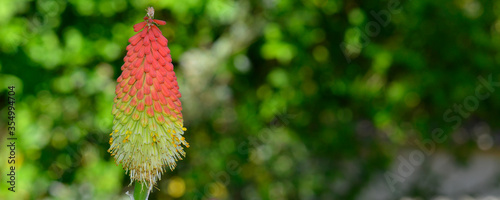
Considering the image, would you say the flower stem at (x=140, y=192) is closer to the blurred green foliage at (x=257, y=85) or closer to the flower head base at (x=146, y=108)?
the flower head base at (x=146, y=108)

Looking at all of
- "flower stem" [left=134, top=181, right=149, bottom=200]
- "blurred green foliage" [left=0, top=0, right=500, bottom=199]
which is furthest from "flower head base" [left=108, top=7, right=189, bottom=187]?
"blurred green foliage" [left=0, top=0, right=500, bottom=199]

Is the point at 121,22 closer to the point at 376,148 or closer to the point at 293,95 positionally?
the point at 293,95

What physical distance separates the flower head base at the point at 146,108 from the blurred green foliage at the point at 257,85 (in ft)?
7.05

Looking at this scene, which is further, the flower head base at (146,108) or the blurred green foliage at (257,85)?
the blurred green foliage at (257,85)

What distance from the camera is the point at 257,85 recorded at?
13.0 ft

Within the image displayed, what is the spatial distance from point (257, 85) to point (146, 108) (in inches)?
121

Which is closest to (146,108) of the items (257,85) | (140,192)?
(140,192)

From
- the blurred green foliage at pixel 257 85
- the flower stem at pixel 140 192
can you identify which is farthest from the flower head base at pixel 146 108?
the blurred green foliage at pixel 257 85

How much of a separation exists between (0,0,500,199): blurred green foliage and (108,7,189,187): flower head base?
2149mm

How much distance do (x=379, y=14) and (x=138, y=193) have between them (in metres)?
3.22

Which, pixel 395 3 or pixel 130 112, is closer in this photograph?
pixel 130 112

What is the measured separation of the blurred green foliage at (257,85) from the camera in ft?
10.3

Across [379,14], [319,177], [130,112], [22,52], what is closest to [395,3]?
[379,14]

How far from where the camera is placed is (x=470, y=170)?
4863mm
